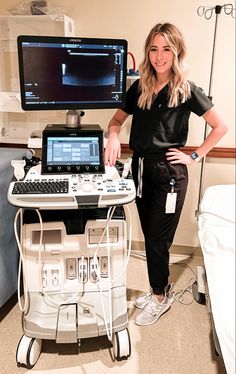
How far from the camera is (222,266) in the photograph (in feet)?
3.66

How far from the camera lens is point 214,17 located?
74.8 inches

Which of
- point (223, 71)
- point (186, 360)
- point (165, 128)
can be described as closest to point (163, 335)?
point (186, 360)

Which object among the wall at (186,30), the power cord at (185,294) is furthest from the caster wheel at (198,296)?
the wall at (186,30)

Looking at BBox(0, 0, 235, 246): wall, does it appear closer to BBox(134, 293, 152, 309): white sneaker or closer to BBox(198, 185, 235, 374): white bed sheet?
BBox(198, 185, 235, 374): white bed sheet

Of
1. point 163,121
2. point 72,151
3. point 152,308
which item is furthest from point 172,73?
point 152,308

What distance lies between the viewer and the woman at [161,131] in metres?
1.56

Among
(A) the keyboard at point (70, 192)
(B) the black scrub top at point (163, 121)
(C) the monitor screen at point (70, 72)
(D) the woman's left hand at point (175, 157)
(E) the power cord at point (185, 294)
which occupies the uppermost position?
(C) the monitor screen at point (70, 72)

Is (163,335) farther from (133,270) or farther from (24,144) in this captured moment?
(24,144)

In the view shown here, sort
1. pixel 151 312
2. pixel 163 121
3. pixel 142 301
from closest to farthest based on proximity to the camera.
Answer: pixel 163 121
pixel 151 312
pixel 142 301

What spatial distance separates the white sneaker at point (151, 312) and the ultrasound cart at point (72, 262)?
228 mm

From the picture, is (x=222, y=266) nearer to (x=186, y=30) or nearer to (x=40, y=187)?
(x=40, y=187)

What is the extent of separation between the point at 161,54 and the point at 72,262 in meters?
0.97

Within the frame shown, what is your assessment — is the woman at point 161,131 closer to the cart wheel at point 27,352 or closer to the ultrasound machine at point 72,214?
the ultrasound machine at point 72,214

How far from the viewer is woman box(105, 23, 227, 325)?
61.4 inches
